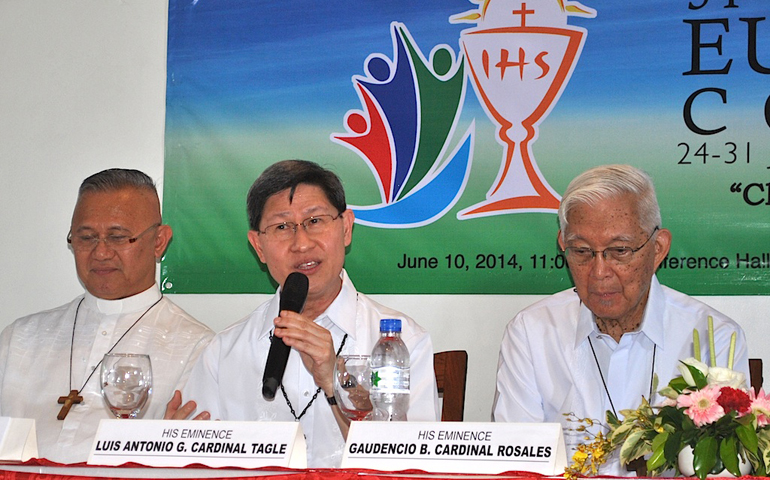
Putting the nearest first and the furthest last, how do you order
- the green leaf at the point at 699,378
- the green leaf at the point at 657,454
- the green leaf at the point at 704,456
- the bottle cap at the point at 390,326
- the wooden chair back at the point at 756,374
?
the green leaf at the point at 704,456 < the green leaf at the point at 657,454 < the green leaf at the point at 699,378 < the bottle cap at the point at 390,326 < the wooden chair back at the point at 756,374

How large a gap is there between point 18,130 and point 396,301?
6.41ft

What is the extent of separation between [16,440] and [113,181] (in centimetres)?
161

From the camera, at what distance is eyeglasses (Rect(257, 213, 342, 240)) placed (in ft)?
9.88

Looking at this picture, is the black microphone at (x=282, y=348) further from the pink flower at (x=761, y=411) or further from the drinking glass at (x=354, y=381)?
the pink flower at (x=761, y=411)

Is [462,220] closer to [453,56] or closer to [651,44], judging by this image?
[453,56]

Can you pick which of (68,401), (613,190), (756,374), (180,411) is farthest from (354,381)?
(756,374)

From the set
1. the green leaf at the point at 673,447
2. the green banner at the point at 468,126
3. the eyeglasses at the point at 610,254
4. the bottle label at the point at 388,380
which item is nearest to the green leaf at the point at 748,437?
the green leaf at the point at 673,447

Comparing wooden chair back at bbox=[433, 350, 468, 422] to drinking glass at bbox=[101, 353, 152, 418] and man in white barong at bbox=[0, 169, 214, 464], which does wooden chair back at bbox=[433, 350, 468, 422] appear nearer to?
man in white barong at bbox=[0, 169, 214, 464]

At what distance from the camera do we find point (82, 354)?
3.47 m

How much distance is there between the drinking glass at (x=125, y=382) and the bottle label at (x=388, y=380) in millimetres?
608

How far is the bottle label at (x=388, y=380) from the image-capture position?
7.38 ft

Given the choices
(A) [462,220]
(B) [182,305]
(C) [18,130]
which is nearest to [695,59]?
(A) [462,220]

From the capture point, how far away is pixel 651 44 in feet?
12.0

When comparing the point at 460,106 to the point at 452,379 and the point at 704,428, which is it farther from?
the point at 704,428
